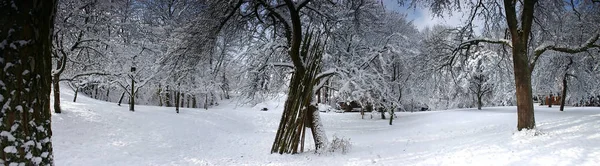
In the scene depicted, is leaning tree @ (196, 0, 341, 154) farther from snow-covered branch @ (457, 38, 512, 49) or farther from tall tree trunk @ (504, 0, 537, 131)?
tall tree trunk @ (504, 0, 537, 131)

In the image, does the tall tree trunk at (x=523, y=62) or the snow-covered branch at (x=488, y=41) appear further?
the snow-covered branch at (x=488, y=41)

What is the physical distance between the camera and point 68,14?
11258mm

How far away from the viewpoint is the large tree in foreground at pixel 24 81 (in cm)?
281

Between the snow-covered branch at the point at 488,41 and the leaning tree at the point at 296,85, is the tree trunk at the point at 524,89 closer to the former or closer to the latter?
the snow-covered branch at the point at 488,41

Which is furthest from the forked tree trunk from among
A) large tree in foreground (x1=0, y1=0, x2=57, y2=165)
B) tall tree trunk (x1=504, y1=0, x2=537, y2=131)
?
large tree in foreground (x1=0, y1=0, x2=57, y2=165)

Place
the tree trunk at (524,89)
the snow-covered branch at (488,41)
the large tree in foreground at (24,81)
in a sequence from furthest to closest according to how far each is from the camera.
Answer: the snow-covered branch at (488,41) < the tree trunk at (524,89) < the large tree in foreground at (24,81)

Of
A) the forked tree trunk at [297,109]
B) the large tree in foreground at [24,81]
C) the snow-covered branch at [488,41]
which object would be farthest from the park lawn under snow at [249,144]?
the large tree in foreground at [24,81]

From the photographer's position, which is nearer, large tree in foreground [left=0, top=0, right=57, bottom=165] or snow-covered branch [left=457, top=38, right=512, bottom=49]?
large tree in foreground [left=0, top=0, right=57, bottom=165]

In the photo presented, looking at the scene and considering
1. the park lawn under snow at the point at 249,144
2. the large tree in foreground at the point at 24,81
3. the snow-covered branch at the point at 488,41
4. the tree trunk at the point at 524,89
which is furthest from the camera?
the snow-covered branch at the point at 488,41

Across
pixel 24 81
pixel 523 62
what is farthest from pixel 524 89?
pixel 24 81

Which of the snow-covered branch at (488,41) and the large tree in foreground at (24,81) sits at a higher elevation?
the snow-covered branch at (488,41)

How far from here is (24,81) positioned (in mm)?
2900

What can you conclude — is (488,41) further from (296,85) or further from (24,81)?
(24,81)

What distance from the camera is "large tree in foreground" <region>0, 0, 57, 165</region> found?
2812 millimetres
